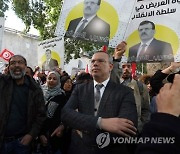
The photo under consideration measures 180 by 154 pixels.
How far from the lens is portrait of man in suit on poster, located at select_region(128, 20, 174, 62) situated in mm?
3689

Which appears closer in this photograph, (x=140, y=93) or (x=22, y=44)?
(x=140, y=93)

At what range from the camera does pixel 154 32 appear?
12.5ft

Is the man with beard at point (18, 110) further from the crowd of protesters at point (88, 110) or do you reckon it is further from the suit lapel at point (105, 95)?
the suit lapel at point (105, 95)

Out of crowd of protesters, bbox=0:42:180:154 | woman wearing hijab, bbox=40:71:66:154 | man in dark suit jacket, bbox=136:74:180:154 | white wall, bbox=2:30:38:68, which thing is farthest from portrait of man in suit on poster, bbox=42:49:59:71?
white wall, bbox=2:30:38:68

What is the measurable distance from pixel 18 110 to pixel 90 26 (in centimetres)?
131

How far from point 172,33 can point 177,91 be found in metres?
2.61

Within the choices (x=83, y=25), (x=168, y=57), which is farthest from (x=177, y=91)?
(x=83, y=25)

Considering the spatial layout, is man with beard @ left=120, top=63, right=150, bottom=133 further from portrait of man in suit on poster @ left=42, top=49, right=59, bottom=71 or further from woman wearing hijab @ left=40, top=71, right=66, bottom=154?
portrait of man in suit on poster @ left=42, top=49, right=59, bottom=71

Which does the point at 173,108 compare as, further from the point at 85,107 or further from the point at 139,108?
the point at 139,108

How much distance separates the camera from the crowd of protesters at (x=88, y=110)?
1248 mm

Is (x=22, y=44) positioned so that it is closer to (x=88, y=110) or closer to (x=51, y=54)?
(x=51, y=54)

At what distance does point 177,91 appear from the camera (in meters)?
1.23

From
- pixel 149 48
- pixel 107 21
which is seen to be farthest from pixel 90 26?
pixel 149 48

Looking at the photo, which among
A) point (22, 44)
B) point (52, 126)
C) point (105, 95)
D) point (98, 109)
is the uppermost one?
point (22, 44)
